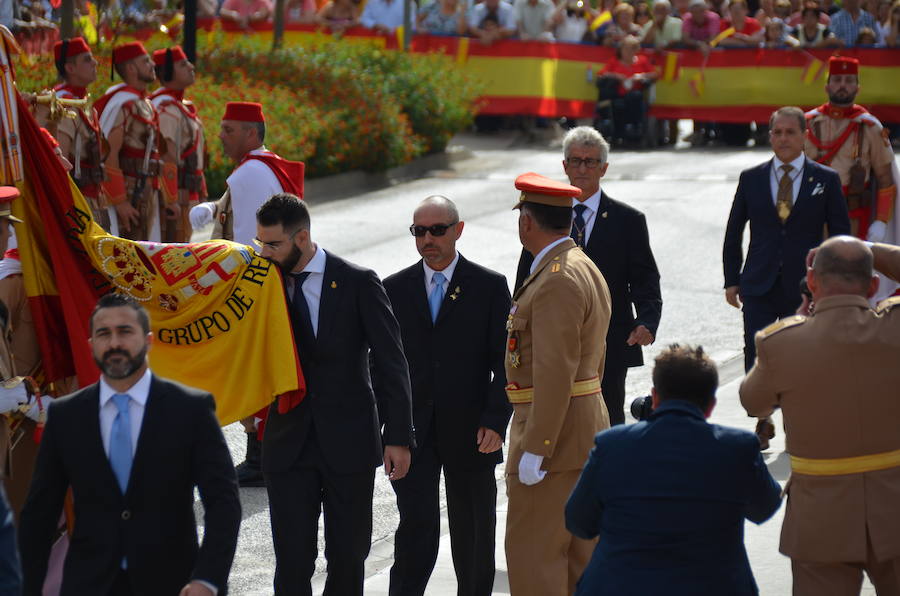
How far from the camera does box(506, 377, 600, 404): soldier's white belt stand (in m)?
6.90

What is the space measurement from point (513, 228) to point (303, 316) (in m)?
11.3

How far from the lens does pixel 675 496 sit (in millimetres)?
5082

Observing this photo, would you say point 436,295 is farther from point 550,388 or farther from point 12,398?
point 12,398

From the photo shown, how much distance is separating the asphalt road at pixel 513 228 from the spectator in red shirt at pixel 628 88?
643 mm

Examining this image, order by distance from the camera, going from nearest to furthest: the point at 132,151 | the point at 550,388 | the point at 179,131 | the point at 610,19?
the point at 550,388 → the point at 132,151 → the point at 179,131 → the point at 610,19

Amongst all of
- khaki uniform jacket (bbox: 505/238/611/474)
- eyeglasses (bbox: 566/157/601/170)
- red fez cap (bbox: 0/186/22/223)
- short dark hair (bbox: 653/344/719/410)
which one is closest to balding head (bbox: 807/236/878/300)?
short dark hair (bbox: 653/344/719/410)

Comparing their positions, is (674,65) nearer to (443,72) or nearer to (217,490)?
(443,72)

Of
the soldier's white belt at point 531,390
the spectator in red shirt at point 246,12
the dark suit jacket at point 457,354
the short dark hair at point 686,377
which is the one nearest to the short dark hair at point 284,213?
the dark suit jacket at point 457,354

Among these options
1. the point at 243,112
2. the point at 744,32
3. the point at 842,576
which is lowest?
the point at 842,576

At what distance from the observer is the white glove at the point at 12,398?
263 inches

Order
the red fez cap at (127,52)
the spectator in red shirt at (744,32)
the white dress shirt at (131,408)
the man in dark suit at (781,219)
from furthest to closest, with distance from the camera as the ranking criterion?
the spectator in red shirt at (744,32), the red fez cap at (127,52), the man in dark suit at (781,219), the white dress shirt at (131,408)

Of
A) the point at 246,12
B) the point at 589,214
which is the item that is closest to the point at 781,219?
the point at 589,214

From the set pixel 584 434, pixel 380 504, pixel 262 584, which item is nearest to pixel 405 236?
pixel 380 504

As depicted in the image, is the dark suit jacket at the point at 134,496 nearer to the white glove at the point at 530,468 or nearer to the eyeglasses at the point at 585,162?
the white glove at the point at 530,468
